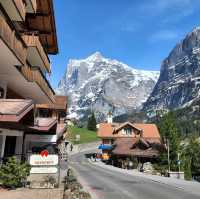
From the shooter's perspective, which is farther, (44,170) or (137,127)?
(137,127)

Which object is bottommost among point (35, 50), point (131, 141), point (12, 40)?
point (131, 141)

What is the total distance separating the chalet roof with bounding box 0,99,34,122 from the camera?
1274 cm

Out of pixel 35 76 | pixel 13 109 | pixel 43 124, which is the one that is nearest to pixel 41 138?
pixel 43 124

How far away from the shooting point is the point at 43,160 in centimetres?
1689

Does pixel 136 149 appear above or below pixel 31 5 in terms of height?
below

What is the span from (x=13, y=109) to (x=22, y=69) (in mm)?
4957

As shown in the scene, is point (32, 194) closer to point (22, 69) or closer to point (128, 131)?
point (22, 69)

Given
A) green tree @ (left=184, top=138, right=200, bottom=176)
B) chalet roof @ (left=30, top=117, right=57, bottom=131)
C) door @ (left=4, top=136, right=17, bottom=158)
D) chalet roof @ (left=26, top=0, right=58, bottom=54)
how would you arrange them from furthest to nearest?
green tree @ (left=184, top=138, right=200, bottom=176) < door @ (left=4, top=136, right=17, bottom=158) < chalet roof @ (left=26, top=0, right=58, bottom=54) < chalet roof @ (left=30, top=117, right=57, bottom=131)

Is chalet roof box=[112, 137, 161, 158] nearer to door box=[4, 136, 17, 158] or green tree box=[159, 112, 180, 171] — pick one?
green tree box=[159, 112, 180, 171]

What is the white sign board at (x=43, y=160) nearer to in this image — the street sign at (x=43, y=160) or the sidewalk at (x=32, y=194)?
the street sign at (x=43, y=160)

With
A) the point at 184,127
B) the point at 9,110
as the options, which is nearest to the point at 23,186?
the point at 9,110

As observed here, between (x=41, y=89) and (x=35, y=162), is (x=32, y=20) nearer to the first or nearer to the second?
(x=41, y=89)

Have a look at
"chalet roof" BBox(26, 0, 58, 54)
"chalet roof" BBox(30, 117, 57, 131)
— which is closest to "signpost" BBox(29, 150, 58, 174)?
"chalet roof" BBox(30, 117, 57, 131)

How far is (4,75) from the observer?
60.8 ft
